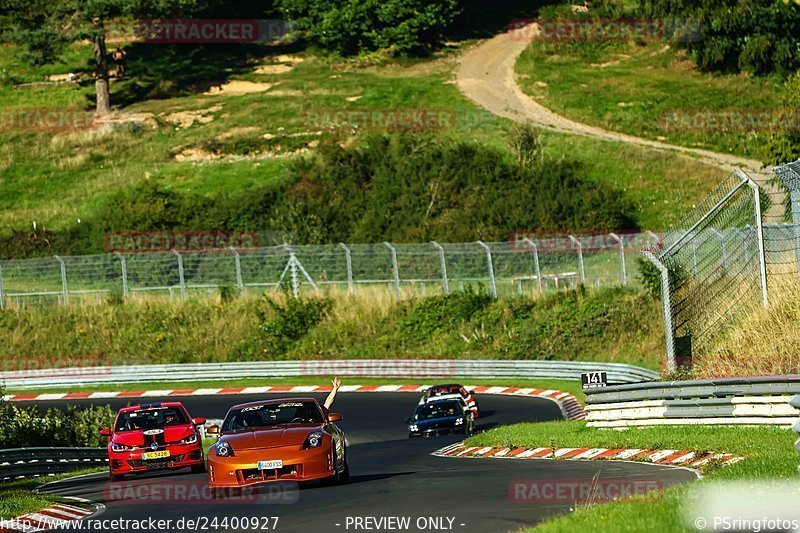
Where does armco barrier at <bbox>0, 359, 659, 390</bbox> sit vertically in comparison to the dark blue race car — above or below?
below

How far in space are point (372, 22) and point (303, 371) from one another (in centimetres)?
4768

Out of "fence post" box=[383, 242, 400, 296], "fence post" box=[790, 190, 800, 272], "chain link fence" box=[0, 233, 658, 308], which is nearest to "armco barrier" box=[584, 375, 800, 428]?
"fence post" box=[790, 190, 800, 272]

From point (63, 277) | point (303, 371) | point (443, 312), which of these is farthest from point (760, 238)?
point (63, 277)

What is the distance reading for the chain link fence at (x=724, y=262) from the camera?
24.7 m

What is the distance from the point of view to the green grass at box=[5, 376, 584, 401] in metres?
41.5

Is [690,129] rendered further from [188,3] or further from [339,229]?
[188,3]

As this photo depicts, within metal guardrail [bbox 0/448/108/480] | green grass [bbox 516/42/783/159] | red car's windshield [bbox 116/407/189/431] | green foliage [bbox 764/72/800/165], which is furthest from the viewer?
green grass [bbox 516/42/783/159]

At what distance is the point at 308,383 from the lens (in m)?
45.2

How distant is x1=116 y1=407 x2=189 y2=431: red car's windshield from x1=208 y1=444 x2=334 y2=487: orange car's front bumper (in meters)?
6.67

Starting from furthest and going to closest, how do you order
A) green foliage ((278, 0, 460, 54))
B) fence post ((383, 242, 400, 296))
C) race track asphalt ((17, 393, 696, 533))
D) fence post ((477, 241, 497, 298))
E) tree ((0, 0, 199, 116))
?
green foliage ((278, 0, 460, 54)), tree ((0, 0, 199, 116)), fence post ((383, 242, 400, 296)), fence post ((477, 241, 497, 298)), race track asphalt ((17, 393, 696, 533))

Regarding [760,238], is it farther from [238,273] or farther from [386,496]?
[238,273]

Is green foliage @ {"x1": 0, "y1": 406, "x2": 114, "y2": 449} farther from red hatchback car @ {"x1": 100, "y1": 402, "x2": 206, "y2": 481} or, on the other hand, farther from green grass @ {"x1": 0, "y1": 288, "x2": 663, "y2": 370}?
green grass @ {"x1": 0, "y1": 288, "x2": 663, "y2": 370}

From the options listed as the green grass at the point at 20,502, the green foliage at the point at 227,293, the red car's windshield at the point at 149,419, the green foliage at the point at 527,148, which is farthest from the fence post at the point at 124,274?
the green grass at the point at 20,502

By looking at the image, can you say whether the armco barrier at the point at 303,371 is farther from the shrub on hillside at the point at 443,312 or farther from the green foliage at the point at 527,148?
the green foliage at the point at 527,148
